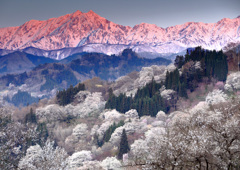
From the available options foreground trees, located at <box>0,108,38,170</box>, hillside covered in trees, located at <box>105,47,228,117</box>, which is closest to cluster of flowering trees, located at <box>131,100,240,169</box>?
foreground trees, located at <box>0,108,38,170</box>

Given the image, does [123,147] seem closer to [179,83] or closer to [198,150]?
[179,83]

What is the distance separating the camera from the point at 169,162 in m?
18.7

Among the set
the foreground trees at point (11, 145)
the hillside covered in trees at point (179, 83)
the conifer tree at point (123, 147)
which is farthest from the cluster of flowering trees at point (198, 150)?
the hillside covered in trees at point (179, 83)

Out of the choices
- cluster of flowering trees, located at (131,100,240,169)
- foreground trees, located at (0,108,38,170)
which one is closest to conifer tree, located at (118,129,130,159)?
cluster of flowering trees, located at (131,100,240,169)

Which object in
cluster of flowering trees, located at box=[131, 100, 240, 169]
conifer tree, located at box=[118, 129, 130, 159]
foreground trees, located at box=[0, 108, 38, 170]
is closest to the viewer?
foreground trees, located at box=[0, 108, 38, 170]

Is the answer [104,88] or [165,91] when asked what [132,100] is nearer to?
[165,91]

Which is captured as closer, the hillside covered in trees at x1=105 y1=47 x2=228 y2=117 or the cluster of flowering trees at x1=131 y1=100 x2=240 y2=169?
the cluster of flowering trees at x1=131 y1=100 x2=240 y2=169

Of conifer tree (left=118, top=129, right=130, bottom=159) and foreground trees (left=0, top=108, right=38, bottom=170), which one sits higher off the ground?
foreground trees (left=0, top=108, right=38, bottom=170)

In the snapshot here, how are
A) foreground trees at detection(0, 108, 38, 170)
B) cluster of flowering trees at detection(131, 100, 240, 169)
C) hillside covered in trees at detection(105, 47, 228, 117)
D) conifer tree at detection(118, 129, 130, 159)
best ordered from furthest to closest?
hillside covered in trees at detection(105, 47, 228, 117) < conifer tree at detection(118, 129, 130, 159) < cluster of flowering trees at detection(131, 100, 240, 169) < foreground trees at detection(0, 108, 38, 170)

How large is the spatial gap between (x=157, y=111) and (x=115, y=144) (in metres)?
20.3

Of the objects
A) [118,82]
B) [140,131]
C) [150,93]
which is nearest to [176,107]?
[150,93]

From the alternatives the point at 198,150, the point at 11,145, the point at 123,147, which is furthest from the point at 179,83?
the point at 11,145

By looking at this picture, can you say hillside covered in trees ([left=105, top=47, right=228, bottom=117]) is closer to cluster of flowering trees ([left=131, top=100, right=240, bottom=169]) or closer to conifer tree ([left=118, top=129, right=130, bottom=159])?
conifer tree ([left=118, top=129, right=130, bottom=159])

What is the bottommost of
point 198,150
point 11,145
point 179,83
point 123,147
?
point 123,147
